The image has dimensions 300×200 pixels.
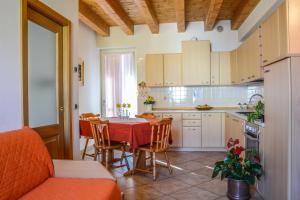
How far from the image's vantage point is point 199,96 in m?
5.63

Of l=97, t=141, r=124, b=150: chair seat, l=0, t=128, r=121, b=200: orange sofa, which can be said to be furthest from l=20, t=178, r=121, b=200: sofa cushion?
l=97, t=141, r=124, b=150: chair seat

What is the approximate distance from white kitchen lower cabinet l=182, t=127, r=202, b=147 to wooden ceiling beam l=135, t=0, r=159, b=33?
2341mm

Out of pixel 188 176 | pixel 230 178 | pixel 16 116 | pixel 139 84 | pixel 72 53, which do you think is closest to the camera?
pixel 16 116

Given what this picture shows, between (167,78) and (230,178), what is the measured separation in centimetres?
313

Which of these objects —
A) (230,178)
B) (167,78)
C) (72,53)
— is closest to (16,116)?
(72,53)

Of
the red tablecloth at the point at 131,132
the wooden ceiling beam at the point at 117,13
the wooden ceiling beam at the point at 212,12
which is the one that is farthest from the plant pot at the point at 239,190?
the wooden ceiling beam at the point at 117,13

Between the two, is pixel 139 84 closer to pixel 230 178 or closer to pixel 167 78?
pixel 167 78

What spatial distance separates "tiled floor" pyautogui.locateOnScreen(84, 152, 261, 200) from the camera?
2.79 m

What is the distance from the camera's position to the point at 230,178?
2.64 metres

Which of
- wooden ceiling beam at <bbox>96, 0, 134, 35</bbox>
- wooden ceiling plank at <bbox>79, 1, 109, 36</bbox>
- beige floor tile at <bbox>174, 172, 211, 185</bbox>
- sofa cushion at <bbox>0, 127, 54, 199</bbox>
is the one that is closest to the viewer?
sofa cushion at <bbox>0, 127, 54, 199</bbox>

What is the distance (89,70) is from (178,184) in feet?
11.4

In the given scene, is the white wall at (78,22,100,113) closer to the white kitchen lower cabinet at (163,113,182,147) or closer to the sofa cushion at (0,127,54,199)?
the white kitchen lower cabinet at (163,113,182,147)

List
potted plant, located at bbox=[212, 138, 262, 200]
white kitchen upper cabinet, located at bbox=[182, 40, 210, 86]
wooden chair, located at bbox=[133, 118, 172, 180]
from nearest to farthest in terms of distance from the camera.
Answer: potted plant, located at bbox=[212, 138, 262, 200], wooden chair, located at bbox=[133, 118, 172, 180], white kitchen upper cabinet, located at bbox=[182, 40, 210, 86]

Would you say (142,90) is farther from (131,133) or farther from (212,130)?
(131,133)
